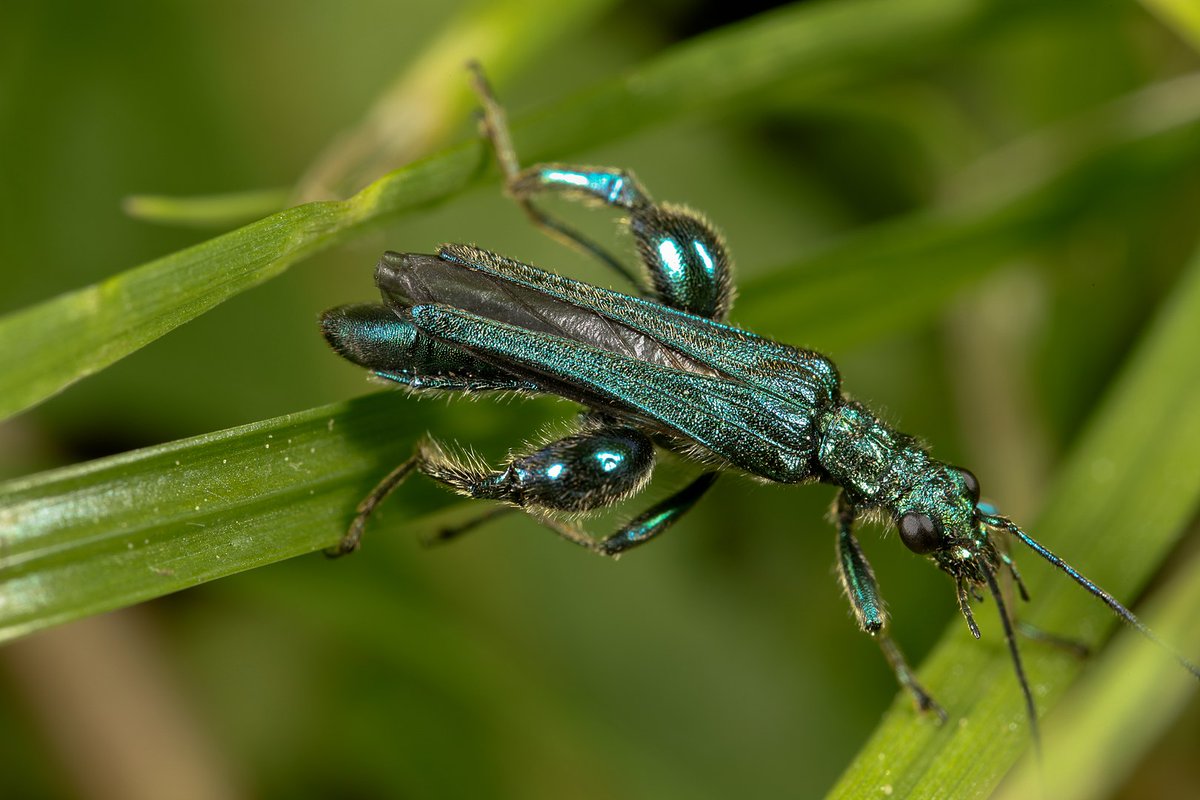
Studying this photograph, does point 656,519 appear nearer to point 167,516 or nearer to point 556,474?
point 556,474

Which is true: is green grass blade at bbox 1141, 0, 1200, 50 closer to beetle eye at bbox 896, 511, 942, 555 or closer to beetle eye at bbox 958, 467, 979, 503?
beetle eye at bbox 958, 467, 979, 503

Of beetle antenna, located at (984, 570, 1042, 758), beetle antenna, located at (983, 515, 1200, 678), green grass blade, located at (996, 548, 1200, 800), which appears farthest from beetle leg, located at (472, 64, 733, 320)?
green grass blade, located at (996, 548, 1200, 800)

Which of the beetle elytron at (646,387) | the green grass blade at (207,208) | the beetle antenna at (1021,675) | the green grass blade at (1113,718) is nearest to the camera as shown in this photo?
the green grass blade at (1113,718)

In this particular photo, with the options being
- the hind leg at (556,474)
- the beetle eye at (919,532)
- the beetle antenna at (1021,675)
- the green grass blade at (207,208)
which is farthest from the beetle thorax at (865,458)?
the green grass blade at (207,208)

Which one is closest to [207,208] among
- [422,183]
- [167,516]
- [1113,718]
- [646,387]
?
[422,183]

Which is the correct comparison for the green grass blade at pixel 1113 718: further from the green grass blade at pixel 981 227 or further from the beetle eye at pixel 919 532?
the green grass blade at pixel 981 227

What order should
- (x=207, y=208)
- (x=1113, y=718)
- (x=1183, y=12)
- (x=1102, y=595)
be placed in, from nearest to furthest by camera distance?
(x=1113, y=718) < (x=1102, y=595) < (x=207, y=208) < (x=1183, y=12)
